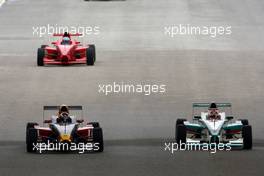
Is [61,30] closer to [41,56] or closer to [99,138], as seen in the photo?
[41,56]

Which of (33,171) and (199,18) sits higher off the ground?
(199,18)

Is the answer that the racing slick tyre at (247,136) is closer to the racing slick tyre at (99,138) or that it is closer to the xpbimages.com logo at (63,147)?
the racing slick tyre at (99,138)

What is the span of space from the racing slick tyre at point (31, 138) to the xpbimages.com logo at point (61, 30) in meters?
28.4

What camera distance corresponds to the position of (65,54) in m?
49.1

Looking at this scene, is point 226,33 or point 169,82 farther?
point 226,33

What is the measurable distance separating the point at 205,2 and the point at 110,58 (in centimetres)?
2095

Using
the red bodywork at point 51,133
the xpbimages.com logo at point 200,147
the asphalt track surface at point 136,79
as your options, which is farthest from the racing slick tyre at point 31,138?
the xpbimages.com logo at point 200,147

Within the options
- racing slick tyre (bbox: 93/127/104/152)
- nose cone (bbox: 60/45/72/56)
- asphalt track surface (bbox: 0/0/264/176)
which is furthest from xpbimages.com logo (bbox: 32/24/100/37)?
racing slick tyre (bbox: 93/127/104/152)

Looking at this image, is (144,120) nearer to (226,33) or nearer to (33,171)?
(33,171)

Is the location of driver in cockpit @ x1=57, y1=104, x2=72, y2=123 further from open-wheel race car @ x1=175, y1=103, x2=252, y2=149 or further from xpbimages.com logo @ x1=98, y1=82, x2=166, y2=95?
xpbimages.com logo @ x1=98, y1=82, x2=166, y2=95

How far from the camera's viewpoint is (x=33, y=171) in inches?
1121

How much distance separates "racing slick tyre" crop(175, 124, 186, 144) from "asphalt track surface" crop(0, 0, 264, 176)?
76 cm

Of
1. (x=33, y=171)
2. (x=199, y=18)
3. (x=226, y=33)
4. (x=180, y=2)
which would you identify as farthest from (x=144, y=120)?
(x=180, y=2)

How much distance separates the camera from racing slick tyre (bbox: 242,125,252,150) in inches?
1240
